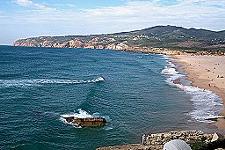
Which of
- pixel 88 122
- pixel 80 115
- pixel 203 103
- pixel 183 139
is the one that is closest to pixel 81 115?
pixel 80 115

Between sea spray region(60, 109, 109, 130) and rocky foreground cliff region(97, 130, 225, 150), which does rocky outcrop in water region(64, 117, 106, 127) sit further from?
rocky foreground cliff region(97, 130, 225, 150)

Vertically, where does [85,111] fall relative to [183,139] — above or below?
below

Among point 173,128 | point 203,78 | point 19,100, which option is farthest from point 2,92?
point 203,78

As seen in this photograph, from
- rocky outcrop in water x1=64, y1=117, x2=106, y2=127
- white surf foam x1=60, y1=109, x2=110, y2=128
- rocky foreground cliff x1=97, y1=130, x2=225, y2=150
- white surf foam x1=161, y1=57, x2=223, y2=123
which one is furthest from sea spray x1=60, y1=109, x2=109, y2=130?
rocky foreground cliff x1=97, y1=130, x2=225, y2=150

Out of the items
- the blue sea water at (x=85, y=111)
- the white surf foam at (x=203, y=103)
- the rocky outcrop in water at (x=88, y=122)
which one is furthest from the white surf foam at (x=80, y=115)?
the white surf foam at (x=203, y=103)

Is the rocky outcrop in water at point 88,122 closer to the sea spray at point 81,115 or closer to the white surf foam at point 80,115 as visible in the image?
the sea spray at point 81,115

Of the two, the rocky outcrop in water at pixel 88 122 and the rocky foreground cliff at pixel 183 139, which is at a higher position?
the rocky foreground cliff at pixel 183 139

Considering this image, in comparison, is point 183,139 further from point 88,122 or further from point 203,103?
point 203,103

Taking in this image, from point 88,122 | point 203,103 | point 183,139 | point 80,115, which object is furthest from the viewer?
point 203,103

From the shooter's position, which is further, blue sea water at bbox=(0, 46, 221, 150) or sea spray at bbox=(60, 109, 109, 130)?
sea spray at bbox=(60, 109, 109, 130)

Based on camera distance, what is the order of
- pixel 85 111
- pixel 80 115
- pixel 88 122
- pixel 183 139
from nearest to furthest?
pixel 183 139 → pixel 88 122 → pixel 80 115 → pixel 85 111

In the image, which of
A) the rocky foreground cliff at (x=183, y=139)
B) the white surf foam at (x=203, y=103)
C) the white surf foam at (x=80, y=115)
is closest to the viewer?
the rocky foreground cliff at (x=183, y=139)
